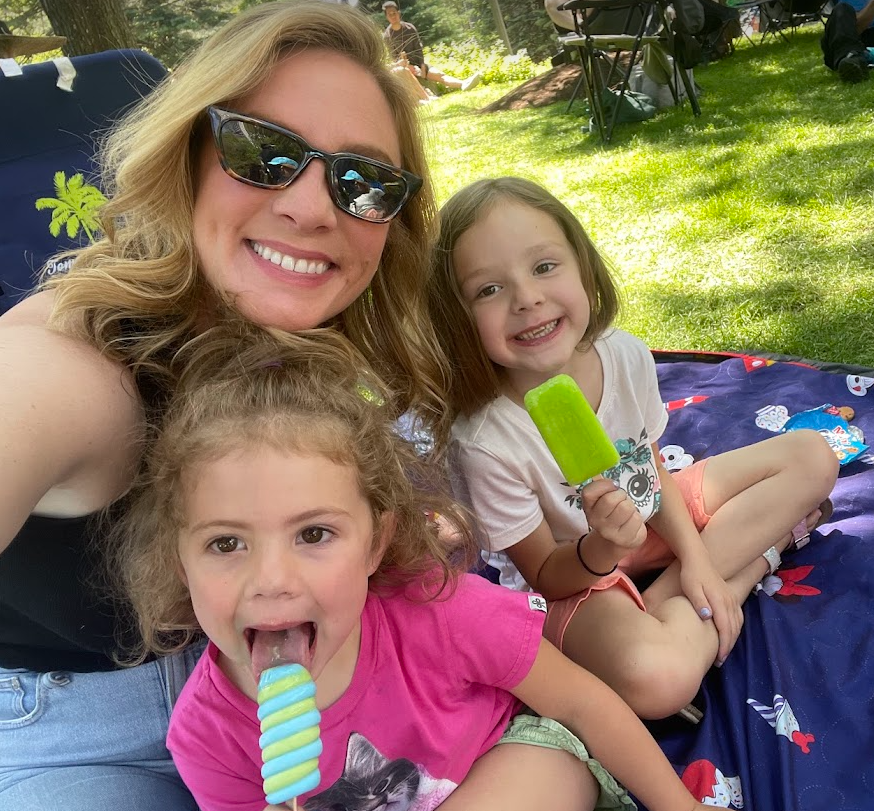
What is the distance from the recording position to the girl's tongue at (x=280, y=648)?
132 centimetres

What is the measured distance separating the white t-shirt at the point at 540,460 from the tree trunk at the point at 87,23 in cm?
400

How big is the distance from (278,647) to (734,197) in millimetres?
5215

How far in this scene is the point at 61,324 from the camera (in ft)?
4.63

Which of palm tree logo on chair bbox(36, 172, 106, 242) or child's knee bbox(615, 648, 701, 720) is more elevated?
palm tree logo on chair bbox(36, 172, 106, 242)

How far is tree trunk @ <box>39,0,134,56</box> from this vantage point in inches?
187

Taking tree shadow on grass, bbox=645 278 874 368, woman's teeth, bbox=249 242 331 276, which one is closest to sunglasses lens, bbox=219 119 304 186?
woman's teeth, bbox=249 242 331 276

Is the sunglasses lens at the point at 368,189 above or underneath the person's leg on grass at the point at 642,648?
above

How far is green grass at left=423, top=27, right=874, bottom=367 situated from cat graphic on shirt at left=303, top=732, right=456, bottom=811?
1.39 metres

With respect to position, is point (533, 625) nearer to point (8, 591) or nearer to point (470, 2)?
point (8, 591)

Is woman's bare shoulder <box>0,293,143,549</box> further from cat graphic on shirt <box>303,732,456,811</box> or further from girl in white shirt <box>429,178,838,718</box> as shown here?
girl in white shirt <box>429,178,838,718</box>

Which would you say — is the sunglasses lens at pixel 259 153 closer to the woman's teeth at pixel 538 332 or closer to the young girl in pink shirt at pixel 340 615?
the young girl in pink shirt at pixel 340 615

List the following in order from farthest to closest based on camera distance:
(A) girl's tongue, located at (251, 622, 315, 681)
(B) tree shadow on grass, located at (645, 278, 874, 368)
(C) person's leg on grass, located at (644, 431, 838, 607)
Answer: (B) tree shadow on grass, located at (645, 278, 874, 368) → (C) person's leg on grass, located at (644, 431, 838, 607) → (A) girl's tongue, located at (251, 622, 315, 681)

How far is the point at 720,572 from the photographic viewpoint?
224 cm

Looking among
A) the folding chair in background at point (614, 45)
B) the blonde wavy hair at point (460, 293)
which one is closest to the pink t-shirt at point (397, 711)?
the blonde wavy hair at point (460, 293)
